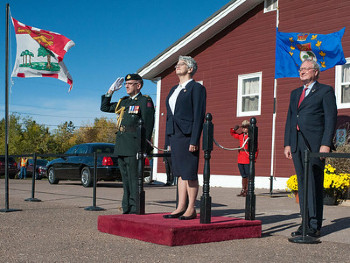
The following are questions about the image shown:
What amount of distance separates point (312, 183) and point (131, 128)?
2.65 metres

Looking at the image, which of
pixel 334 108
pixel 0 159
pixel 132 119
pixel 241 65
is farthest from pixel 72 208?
pixel 0 159

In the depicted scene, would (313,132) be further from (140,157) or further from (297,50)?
(297,50)

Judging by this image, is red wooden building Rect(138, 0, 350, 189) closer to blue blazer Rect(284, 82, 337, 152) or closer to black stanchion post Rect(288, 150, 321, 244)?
blue blazer Rect(284, 82, 337, 152)

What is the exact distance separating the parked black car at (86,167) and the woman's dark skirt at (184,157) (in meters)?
9.97

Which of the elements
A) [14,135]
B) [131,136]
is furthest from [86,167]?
[14,135]

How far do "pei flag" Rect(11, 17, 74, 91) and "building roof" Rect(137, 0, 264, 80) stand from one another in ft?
27.3

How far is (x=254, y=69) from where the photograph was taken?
53.4ft

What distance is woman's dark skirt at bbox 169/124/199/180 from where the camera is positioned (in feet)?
19.1

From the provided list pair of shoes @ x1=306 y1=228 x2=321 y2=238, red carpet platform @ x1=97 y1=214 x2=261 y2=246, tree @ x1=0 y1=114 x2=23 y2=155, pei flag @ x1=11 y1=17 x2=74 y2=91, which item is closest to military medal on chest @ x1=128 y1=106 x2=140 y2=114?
red carpet platform @ x1=97 y1=214 x2=261 y2=246

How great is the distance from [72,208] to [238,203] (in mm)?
3422

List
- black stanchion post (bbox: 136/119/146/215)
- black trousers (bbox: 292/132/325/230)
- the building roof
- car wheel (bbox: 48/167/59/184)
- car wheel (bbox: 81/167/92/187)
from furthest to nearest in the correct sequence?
car wheel (bbox: 48/167/59/184) < the building roof < car wheel (bbox: 81/167/92/187) < black stanchion post (bbox: 136/119/146/215) < black trousers (bbox: 292/132/325/230)

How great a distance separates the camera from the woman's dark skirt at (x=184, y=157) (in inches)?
230

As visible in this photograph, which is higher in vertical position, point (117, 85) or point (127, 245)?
point (117, 85)

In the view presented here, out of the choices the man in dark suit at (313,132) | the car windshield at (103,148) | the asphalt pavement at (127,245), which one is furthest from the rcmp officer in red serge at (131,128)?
the car windshield at (103,148)
